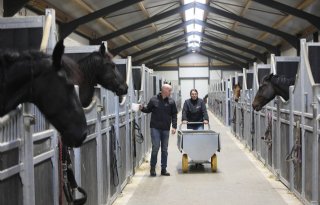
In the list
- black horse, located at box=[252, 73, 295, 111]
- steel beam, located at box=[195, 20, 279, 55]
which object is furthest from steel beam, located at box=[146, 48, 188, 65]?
black horse, located at box=[252, 73, 295, 111]

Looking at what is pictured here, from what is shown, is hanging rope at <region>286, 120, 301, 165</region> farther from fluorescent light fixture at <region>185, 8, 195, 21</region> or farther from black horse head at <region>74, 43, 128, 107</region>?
fluorescent light fixture at <region>185, 8, 195, 21</region>

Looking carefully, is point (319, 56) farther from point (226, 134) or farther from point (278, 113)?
point (226, 134)

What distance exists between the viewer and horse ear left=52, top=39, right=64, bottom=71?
72.6 inches

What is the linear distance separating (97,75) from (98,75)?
1 centimetres

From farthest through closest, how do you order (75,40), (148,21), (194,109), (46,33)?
(148,21)
(75,40)
(194,109)
(46,33)

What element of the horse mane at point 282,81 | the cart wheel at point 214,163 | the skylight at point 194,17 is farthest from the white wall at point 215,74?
the horse mane at point 282,81

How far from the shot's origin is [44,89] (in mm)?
1930

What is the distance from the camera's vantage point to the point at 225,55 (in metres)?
30.2

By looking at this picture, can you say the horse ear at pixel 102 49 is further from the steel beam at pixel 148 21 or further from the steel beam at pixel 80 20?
the steel beam at pixel 148 21

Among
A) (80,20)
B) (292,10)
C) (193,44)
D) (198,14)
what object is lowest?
(80,20)

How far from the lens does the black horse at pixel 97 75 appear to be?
14.6ft

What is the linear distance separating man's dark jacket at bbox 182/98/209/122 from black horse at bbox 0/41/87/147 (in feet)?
19.4

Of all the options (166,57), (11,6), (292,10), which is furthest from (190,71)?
(11,6)

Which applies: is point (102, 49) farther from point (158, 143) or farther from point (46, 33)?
point (158, 143)
